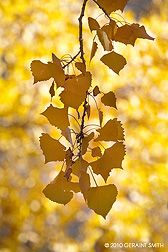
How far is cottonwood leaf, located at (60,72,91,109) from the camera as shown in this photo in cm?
34

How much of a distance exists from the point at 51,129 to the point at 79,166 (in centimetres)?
117

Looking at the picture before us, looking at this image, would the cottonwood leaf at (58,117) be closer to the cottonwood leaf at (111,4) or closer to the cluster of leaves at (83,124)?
the cluster of leaves at (83,124)

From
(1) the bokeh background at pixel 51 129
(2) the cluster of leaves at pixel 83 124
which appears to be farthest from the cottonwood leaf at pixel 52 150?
(1) the bokeh background at pixel 51 129

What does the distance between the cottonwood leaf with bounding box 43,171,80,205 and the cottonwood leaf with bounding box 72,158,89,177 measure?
0.02m

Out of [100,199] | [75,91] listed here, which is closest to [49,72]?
[75,91]

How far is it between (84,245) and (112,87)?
28.9 inches

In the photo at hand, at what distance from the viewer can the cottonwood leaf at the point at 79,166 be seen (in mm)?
377

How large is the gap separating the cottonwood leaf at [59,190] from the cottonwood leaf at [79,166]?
2 centimetres

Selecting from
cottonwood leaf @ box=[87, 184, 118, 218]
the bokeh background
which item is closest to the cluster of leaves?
cottonwood leaf @ box=[87, 184, 118, 218]

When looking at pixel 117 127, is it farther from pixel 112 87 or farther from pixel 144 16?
pixel 144 16

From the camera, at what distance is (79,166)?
38 centimetres

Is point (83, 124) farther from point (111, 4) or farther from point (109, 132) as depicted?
point (111, 4)

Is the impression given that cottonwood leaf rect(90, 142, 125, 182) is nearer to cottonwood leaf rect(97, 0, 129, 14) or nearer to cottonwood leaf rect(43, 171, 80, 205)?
cottonwood leaf rect(43, 171, 80, 205)

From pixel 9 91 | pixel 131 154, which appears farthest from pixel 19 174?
pixel 131 154
